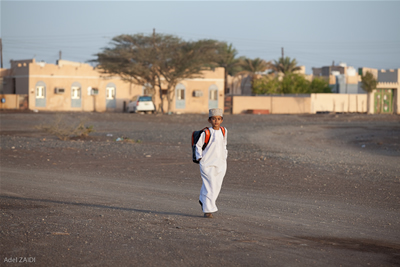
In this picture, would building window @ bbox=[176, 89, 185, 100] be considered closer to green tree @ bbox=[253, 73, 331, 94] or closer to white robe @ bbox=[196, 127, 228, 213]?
green tree @ bbox=[253, 73, 331, 94]

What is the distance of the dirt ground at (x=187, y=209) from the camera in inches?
216

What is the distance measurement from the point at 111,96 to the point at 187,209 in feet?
152

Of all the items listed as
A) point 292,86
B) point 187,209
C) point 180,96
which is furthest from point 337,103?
point 187,209

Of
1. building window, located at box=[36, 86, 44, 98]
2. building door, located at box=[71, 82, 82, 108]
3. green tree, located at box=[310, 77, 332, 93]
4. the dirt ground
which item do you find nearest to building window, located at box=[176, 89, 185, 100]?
building door, located at box=[71, 82, 82, 108]

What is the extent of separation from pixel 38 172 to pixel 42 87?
3983 centimetres

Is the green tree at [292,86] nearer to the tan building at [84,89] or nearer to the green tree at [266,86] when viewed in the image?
the green tree at [266,86]

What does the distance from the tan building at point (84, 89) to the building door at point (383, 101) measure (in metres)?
17.4

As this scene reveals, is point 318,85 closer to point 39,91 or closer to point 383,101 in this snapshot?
point 383,101

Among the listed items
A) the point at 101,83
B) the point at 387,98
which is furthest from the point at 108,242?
the point at 387,98

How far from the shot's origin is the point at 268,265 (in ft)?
16.9

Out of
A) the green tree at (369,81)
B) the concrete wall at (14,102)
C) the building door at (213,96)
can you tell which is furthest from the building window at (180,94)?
the green tree at (369,81)

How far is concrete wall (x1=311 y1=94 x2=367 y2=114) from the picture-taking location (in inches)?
2172

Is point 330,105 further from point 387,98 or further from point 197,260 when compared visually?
point 197,260

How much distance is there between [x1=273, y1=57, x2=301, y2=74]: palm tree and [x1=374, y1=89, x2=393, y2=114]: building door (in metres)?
16.3
